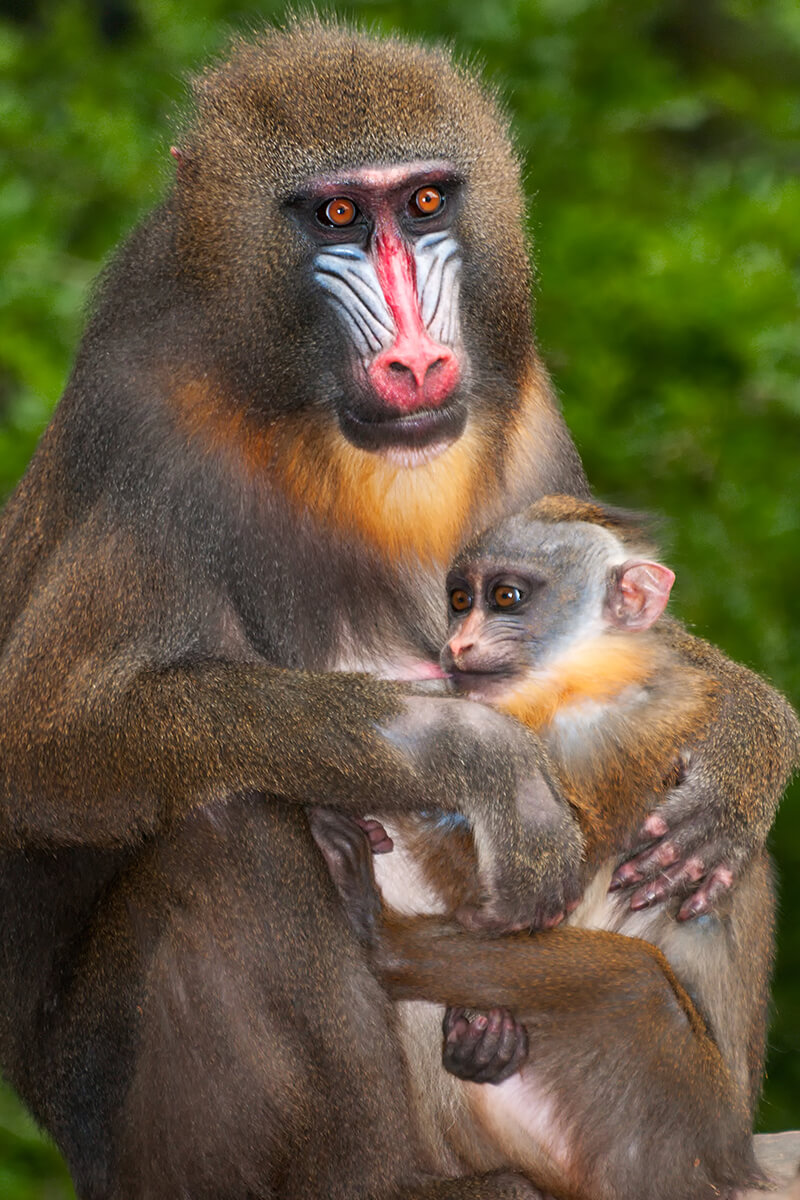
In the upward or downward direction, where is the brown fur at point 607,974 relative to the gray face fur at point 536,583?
downward

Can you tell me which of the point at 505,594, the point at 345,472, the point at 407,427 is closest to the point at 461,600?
the point at 505,594

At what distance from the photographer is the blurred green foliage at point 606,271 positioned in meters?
6.90

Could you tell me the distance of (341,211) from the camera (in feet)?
12.9

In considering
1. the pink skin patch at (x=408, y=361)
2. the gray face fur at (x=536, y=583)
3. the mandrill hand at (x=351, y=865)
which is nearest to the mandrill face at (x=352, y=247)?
the pink skin patch at (x=408, y=361)

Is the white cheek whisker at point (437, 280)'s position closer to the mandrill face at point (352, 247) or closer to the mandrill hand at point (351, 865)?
the mandrill face at point (352, 247)

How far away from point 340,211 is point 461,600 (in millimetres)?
1035

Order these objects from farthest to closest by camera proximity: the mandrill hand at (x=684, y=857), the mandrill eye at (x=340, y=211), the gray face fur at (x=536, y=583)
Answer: the gray face fur at (x=536, y=583)
the mandrill hand at (x=684, y=857)
the mandrill eye at (x=340, y=211)

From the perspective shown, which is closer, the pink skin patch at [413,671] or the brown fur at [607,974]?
the brown fur at [607,974]

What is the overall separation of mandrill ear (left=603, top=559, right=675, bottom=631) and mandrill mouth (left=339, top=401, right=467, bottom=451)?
719 mm

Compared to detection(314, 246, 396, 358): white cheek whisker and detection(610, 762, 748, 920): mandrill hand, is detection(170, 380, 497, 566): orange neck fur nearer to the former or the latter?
detection(314, 246, 396, 358): white cheek whisker

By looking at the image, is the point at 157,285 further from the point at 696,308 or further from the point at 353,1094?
the point at 696,308

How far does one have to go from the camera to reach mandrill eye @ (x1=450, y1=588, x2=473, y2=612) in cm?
436

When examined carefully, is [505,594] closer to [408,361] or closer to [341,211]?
[408,361]

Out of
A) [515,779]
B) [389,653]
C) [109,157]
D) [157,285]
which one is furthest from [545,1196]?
[109,157]
